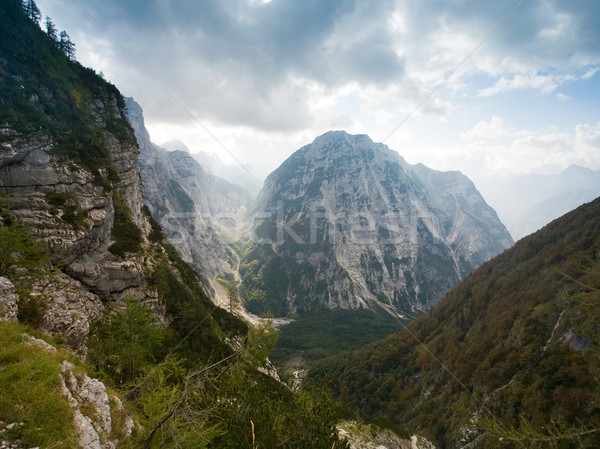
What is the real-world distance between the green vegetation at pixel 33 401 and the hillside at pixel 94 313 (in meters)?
0.03

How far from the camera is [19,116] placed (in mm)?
39031

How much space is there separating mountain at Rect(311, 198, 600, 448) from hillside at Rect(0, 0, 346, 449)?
592 inches

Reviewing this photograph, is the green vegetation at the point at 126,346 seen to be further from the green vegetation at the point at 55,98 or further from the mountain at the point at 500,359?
the green vegetation at the point at 55,98

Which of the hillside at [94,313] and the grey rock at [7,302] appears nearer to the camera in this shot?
the hillside at [94,313]

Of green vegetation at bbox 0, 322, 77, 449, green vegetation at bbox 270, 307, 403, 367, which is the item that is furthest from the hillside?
green vegetation at bbox 270, 307, 403, 367

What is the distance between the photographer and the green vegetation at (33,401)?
17.3 feet

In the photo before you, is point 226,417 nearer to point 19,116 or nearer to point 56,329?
point 56,329

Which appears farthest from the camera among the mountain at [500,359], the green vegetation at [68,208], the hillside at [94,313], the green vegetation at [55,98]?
the mountain at [500,359]

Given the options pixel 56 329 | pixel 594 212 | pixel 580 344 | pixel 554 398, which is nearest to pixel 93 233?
pixel 56 329

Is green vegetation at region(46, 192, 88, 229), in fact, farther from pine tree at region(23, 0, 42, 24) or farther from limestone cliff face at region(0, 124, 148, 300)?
pine tree at region(23, 0, 42, 24)

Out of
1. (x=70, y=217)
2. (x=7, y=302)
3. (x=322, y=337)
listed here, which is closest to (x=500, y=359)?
(x=7, y=302)

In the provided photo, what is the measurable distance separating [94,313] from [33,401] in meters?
27.6

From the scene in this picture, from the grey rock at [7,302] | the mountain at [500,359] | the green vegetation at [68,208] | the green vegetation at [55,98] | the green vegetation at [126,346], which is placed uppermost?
the green vegetation at [55,98]

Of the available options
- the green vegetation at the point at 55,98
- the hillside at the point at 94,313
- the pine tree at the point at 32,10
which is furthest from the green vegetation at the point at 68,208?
the pine tree at the point at 32,10
